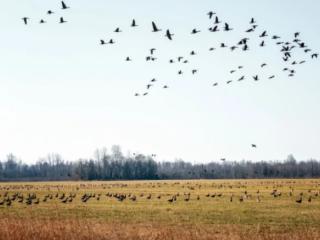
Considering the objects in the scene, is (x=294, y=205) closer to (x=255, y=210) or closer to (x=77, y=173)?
(x=255, y=210)

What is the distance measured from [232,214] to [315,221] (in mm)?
6918

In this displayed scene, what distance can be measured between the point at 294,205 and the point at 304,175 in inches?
5903

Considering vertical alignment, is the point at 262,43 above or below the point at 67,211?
above

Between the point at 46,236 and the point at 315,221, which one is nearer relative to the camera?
the point at 46,236

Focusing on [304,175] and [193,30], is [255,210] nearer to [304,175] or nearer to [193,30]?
[193,30]

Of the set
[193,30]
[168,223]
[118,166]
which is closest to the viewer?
[193,30]

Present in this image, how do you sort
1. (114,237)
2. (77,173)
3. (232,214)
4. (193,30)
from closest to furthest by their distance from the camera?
1. (114,237)
2. (193,30)
3. (232,214)
4. (77,173)

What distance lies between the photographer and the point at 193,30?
1969 cm

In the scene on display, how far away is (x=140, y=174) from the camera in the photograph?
188000 mm

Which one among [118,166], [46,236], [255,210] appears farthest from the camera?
[118,166]

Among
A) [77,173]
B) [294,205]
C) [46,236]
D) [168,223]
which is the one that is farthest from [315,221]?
[77,173]

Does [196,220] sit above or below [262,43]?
below

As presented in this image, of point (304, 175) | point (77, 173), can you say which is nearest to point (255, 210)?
point (77, 173)

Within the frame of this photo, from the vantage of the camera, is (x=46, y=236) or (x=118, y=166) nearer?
(x=46, y=236)
